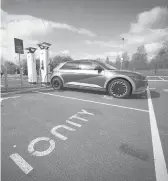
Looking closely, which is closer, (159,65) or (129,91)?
(129,91)

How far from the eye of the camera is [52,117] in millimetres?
2865

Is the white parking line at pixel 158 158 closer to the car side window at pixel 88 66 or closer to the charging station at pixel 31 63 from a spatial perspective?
the car side window at pixel 88 66

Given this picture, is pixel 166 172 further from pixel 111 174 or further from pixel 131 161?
pixel 111 174

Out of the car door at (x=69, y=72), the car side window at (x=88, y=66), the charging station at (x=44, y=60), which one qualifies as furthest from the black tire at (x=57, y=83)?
the charging station at (x=44, y=60)

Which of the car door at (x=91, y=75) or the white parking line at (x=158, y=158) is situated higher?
the car door at (x=91, y=75)

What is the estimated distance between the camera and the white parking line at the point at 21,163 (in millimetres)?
1402

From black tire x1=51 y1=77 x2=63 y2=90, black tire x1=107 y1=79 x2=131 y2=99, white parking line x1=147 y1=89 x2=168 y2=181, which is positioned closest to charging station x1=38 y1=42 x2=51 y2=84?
black tire x1=51 y1=77 x2=63 y2=90

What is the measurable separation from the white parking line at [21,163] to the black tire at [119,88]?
379cm

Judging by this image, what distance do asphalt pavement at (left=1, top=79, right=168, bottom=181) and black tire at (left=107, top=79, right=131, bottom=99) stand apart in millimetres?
1532

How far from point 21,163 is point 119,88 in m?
3.92

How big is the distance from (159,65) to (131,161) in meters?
36.8

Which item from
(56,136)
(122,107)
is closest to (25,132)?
(56,136)

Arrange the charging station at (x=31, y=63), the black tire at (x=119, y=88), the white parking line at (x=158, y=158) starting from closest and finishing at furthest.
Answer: the white parking line at (x=158, y=158) < the black tire at (x=119, y=88) < the charging station at (x=31, y=63)

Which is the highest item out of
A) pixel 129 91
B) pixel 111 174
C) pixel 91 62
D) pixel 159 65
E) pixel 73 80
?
pixel 159 65
